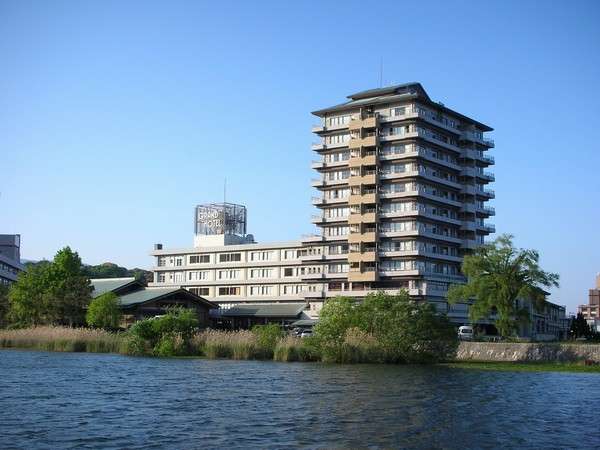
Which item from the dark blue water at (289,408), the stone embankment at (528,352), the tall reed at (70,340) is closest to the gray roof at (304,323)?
the tall reed at (70,340)

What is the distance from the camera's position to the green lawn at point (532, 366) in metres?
67.1

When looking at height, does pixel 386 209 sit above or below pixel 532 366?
above

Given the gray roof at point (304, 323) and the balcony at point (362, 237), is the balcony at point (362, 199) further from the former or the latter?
the gray roof at point (304, 323)

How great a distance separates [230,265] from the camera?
161m

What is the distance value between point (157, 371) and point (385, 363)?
23.9 metres

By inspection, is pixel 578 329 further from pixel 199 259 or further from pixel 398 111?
pixel 199 259

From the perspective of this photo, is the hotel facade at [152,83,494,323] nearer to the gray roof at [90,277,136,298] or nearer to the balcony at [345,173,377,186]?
the balcony at [345,173,377,186]

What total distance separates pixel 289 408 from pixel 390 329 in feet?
119

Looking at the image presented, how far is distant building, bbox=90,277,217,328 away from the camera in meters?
126

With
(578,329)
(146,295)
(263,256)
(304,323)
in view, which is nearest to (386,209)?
(304,323)

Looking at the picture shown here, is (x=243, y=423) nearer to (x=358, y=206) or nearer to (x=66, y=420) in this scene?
(x=66, y=420)

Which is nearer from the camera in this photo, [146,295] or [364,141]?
[146,295]

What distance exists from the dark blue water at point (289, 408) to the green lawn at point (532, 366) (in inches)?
247

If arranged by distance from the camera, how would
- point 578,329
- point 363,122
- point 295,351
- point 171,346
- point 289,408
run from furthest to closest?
1. point 578,329
2. point 363,122
3. point 171,346
4. point 295,351
5. point 289,408
